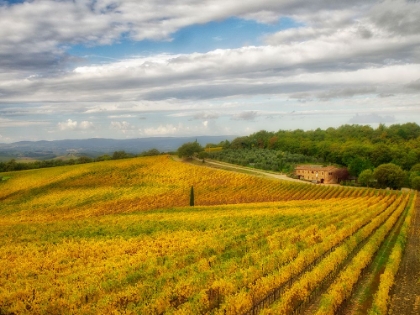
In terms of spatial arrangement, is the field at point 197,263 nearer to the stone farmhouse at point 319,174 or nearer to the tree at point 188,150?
the stone farmhouse at point 319,174

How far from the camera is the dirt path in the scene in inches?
811

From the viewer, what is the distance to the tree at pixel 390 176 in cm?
9281

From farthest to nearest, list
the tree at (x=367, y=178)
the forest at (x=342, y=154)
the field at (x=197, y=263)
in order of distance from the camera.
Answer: the forest at (x=342, y=154)
the tree at (x=367, y=178)
the field at (x=197, y=263)

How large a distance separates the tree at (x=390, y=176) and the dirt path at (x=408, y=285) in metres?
63.3

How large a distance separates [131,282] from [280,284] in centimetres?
965

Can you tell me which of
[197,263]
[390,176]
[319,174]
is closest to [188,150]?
[319,174]

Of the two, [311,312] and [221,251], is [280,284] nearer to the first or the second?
[311,312]

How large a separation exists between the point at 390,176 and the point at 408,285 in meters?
76.3

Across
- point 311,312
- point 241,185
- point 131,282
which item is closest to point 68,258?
point 131,282

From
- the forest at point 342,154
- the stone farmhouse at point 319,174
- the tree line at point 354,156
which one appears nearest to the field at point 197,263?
the tree line at point 354,156

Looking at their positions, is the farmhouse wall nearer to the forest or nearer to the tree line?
the tree line

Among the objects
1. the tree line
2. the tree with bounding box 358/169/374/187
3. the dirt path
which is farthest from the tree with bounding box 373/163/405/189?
the dirt path

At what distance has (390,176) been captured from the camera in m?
92.4

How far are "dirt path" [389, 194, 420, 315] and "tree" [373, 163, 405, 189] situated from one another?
63.3m
